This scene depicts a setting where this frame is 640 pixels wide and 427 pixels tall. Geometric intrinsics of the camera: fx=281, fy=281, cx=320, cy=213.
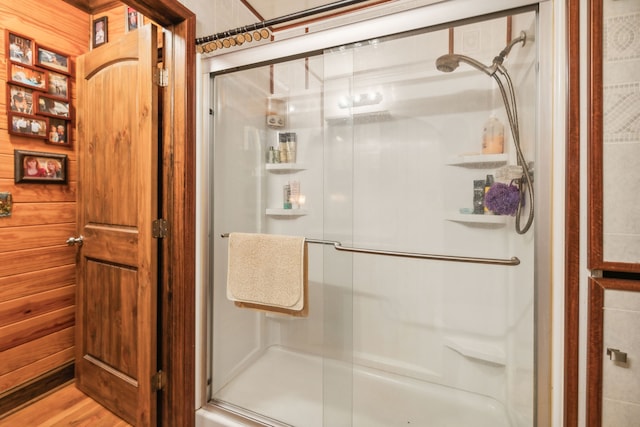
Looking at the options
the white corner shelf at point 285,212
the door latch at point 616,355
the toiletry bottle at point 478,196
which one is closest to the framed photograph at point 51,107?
the white corner shelf at point 285,212

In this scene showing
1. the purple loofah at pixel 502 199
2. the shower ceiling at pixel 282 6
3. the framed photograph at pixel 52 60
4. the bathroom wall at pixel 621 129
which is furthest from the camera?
the shower ceiling at pixel 282 6

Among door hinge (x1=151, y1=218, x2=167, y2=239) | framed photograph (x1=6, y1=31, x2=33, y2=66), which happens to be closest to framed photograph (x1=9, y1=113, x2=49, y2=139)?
framed photograph (x1=6, y1=31, x2=33, y2=66)

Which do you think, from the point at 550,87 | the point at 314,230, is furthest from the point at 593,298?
the point at 314,230

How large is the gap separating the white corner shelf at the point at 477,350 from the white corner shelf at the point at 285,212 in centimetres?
112

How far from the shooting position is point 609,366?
0.78 metres

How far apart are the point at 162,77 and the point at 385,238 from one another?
4.55 ft

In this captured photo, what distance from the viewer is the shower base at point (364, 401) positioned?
4.34 feet

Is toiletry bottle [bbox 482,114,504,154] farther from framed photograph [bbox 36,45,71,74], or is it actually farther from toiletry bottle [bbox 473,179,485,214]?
framed photograph [bbox 36,45,71,74]

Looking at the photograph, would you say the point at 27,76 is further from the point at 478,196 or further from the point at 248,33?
the point at 478,196

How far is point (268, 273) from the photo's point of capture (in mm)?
1335

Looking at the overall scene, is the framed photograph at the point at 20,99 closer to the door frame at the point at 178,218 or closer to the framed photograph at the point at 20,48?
the framed photograph at the point at 20,48

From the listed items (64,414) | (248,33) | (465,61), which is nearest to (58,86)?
(248,33)

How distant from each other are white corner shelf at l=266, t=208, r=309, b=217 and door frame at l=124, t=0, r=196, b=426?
0.59 meters

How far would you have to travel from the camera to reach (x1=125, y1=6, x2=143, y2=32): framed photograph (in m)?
1.49
